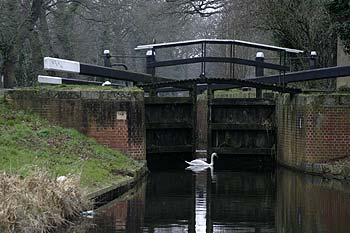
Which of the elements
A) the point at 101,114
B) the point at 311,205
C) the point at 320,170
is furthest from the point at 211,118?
the point at 311,205

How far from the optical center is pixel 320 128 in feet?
63.3

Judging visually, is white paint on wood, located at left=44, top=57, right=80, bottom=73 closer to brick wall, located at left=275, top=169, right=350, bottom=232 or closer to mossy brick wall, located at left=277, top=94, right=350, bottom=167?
brick wall, located at left=275, top=169, right=350, bottom=232

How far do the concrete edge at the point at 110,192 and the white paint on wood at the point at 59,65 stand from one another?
3778 millimetres

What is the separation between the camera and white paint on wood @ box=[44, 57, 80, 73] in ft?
60.6

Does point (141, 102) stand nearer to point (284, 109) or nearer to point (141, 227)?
point (284, 109)

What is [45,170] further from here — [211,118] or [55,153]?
[211,118]

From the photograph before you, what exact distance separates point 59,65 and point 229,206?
274 inches

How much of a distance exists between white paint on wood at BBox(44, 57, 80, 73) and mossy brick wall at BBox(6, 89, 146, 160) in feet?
2.01

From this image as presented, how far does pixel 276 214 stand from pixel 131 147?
701 cm

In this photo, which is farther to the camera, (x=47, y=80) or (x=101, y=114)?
(x=47, y=80)

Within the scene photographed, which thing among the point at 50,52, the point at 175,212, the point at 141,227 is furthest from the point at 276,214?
the point at 50,52

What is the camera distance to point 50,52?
118 feet

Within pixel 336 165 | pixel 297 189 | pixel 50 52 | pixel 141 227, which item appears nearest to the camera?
pixel 141 227

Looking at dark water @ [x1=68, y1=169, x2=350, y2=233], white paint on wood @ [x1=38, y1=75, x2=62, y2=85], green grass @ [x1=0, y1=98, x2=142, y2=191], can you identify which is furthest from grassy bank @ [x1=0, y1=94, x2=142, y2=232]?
white paint on wood @ [x1=38, y1=75, x2=62, y2=85]
